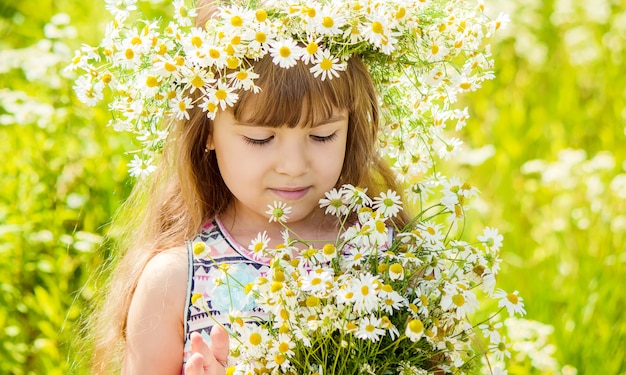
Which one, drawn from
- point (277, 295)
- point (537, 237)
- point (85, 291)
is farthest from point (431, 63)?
point (537, 237)

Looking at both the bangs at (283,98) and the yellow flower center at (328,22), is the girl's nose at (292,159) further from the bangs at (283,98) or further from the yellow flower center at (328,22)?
the yellow flower center at (328,22)

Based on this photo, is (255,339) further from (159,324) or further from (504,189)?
(504,189)

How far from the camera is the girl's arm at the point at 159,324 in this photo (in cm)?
185

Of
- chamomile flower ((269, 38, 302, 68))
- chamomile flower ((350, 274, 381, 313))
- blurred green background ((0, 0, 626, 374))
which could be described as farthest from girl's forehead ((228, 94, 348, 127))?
blurred green background ((0, 0, 626, 374))

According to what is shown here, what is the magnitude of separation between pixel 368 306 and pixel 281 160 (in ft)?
1.34

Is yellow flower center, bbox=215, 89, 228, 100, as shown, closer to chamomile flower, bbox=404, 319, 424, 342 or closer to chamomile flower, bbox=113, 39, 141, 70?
chamomile flower, bbox=113, 39, 141, 70

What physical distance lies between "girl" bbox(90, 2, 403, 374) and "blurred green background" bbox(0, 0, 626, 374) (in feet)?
0.90

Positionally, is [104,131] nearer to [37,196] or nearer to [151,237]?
[37,196]

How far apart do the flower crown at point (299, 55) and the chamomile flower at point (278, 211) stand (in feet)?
0.70

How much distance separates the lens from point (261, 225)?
6.51 feet

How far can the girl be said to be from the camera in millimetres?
1769

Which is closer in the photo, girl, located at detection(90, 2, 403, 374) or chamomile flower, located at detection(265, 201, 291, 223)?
chamomile flower, located at detection(265, 201, 291, 223)

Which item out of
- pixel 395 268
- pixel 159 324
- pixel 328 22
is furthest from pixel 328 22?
pixel 159 324

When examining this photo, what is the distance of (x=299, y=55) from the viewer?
1.66m
